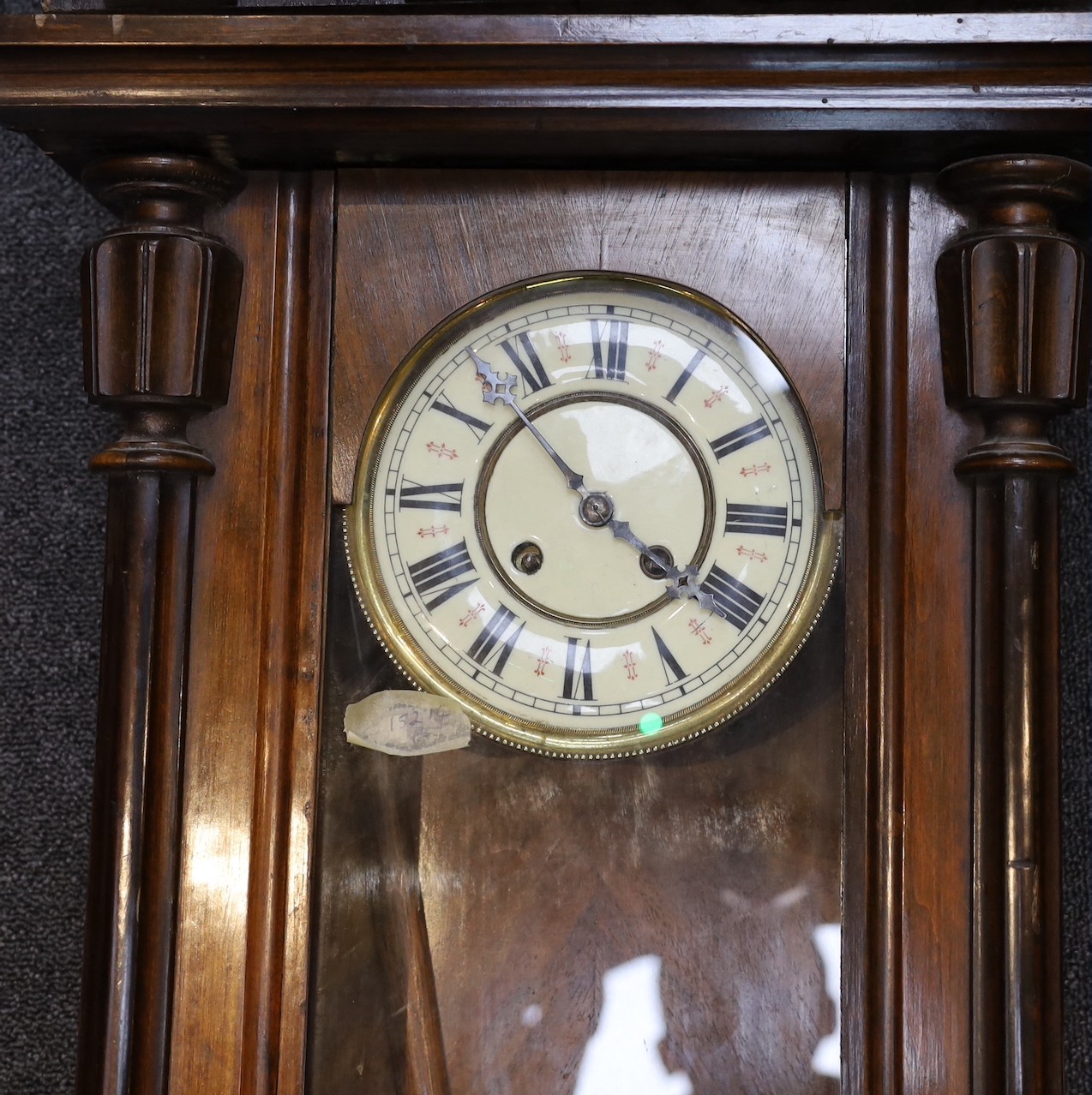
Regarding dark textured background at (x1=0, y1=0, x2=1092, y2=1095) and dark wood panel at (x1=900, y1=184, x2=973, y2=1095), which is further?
dark textured background at (x1=0, y1=0, x2=1092, y2=1095)

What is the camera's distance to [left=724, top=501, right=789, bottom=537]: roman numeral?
89 cm

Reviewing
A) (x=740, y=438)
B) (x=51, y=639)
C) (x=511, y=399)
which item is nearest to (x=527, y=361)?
(x=511, y=399)

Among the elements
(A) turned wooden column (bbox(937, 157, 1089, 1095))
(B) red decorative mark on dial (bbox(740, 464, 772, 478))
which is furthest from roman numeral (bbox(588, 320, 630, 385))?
(A) turned wooden column (bbox(937, 157, 1089, 1095))

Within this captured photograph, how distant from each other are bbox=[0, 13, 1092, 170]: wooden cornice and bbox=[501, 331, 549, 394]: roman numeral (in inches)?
5.7

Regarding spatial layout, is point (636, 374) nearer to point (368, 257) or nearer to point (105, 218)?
point (368, 257)

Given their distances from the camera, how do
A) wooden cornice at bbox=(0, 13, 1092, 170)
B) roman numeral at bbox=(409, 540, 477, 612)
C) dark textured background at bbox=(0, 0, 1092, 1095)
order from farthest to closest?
1. dark textured background at bbox=(0, 0, 1092, 1095)
2. roman numeral at bbox=(409, 540, 477, 612)
3. wooden cornice at bbox=(0, 13, 1092, 170)

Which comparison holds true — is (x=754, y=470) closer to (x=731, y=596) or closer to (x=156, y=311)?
(x=731, y=596)

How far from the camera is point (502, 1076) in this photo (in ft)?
2.91

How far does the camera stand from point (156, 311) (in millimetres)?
861

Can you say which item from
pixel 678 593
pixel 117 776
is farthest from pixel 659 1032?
pixel 117 776

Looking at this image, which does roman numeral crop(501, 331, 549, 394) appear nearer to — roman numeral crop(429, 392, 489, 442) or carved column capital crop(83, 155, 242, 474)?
roman numeral crop(429, 392, 489, 442)

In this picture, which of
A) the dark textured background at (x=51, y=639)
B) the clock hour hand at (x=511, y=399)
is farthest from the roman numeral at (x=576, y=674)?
the dark textured background at (x=51, y=639)

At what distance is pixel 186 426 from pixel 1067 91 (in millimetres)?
623

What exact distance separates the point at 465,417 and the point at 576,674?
200 millimetres
